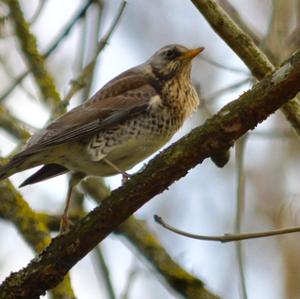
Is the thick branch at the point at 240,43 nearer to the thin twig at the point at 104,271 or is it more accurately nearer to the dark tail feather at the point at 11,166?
the dark tail feather at the point at 11,166

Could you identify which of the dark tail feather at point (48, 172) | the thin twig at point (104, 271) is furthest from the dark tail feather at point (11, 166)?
the thin twig at point (104, 271)

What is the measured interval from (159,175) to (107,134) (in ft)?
5.77

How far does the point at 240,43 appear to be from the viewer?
4.56 meters

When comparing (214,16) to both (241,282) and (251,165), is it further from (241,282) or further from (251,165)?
(251,165)

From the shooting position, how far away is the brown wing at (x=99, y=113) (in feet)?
18.0

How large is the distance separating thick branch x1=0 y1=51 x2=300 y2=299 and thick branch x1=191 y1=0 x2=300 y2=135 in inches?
31.5

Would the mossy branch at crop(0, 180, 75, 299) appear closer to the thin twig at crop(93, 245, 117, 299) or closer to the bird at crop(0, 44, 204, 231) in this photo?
the bird at crop(0, 44, 204, 231)

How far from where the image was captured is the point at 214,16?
450 centimetres

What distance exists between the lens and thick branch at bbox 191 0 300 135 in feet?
14.7

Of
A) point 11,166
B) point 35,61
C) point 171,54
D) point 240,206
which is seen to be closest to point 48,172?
point 11,166

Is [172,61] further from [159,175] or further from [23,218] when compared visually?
[159,175]

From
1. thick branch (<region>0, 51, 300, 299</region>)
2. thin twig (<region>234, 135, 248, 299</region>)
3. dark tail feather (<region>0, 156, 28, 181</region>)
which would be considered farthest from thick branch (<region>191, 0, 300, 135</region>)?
dark tail feather (<region>0, 156, 28, 181</region>)

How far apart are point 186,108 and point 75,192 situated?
3.80ft

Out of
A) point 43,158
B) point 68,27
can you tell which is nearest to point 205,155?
point 43,158
